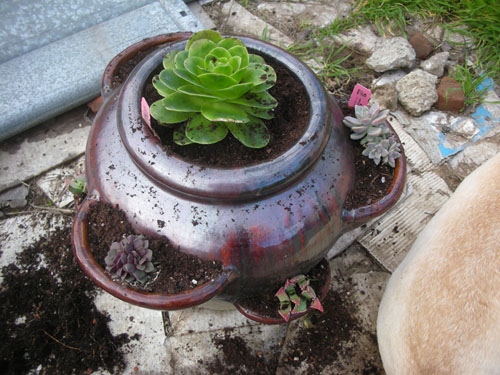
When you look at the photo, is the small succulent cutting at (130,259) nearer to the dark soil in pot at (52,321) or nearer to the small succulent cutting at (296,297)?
the small succulent cutting at (296,297)

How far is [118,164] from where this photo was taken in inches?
43.0

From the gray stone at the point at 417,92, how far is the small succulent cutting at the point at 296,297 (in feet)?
4.43

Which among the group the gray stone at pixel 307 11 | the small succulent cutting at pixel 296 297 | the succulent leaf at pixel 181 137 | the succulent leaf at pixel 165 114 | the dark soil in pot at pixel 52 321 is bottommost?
the dark soil in pot at pixel 52 321

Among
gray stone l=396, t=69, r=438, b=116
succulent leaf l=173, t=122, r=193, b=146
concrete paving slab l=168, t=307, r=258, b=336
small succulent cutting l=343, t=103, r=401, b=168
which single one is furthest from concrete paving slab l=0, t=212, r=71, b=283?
gray stone l=396, t=69, r=438, b=116

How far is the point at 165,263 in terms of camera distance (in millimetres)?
1043

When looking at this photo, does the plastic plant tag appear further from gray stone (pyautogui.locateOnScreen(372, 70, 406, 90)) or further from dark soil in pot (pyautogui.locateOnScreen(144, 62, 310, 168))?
gray stone (pyautogui.locateOnScreen(372, 70, 406, 90))

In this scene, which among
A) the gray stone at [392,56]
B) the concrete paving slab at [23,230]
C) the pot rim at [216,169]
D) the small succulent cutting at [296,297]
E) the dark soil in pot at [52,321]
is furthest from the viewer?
the gray stone at [392,56]

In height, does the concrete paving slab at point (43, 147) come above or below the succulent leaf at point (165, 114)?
below

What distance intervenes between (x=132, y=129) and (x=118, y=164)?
117 millimetres

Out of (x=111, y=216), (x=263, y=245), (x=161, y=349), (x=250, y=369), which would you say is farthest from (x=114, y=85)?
(x=250, y=369)

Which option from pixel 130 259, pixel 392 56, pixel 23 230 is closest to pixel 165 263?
pixel 130 259

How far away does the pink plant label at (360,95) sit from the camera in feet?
4.07

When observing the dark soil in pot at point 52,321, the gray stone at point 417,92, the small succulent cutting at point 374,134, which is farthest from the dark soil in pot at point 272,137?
the gray stone at point 417,92

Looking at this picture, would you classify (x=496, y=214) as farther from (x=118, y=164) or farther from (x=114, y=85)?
(x=114, y=85)
